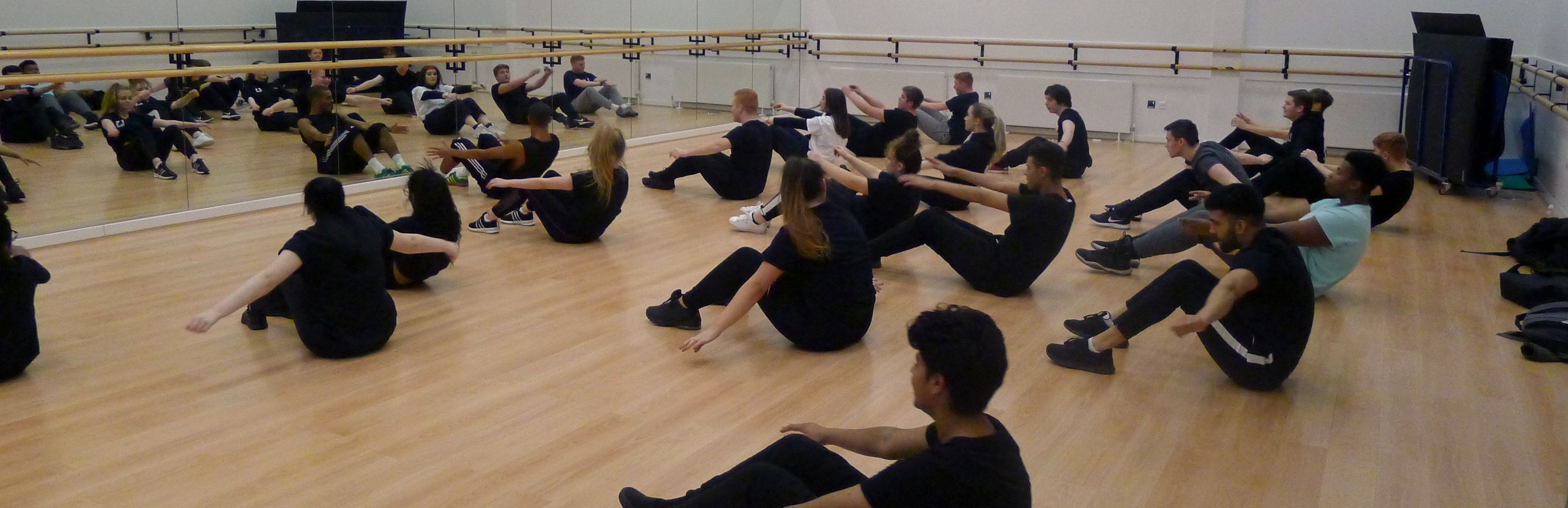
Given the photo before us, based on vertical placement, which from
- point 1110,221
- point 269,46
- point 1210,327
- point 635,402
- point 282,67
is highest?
point 269,46

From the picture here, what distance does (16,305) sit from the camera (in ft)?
12.1

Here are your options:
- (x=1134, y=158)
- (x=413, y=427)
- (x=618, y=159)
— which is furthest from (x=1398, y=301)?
(x=1134, y=158)

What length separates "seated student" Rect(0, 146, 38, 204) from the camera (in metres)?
5.71

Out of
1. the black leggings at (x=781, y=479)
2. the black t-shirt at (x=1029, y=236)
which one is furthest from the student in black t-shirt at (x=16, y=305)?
the black t-shirt at (x=1029, y=236)

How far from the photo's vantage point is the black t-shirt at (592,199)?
6012 mm

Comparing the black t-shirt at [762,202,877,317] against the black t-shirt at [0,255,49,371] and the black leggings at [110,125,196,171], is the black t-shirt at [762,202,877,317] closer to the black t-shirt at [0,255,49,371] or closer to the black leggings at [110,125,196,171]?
the black t-shirt at [0,255,49,371]

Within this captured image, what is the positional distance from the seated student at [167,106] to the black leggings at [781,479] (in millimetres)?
5279

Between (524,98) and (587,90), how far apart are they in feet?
3.18

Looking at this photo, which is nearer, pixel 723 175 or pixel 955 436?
pixel 955 436

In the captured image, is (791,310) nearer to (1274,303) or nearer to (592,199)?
(1274,303)

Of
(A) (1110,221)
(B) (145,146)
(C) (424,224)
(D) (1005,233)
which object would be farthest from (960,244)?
(B) (145,146)

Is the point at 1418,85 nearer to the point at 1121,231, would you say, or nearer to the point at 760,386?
the point at 1121,231

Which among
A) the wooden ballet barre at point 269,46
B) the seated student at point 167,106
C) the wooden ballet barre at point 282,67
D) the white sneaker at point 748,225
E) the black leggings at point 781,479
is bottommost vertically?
the white sneaker at point 748,225

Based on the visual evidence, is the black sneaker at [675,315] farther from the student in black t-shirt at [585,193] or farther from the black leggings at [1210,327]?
the black leggings at [1210,327]
